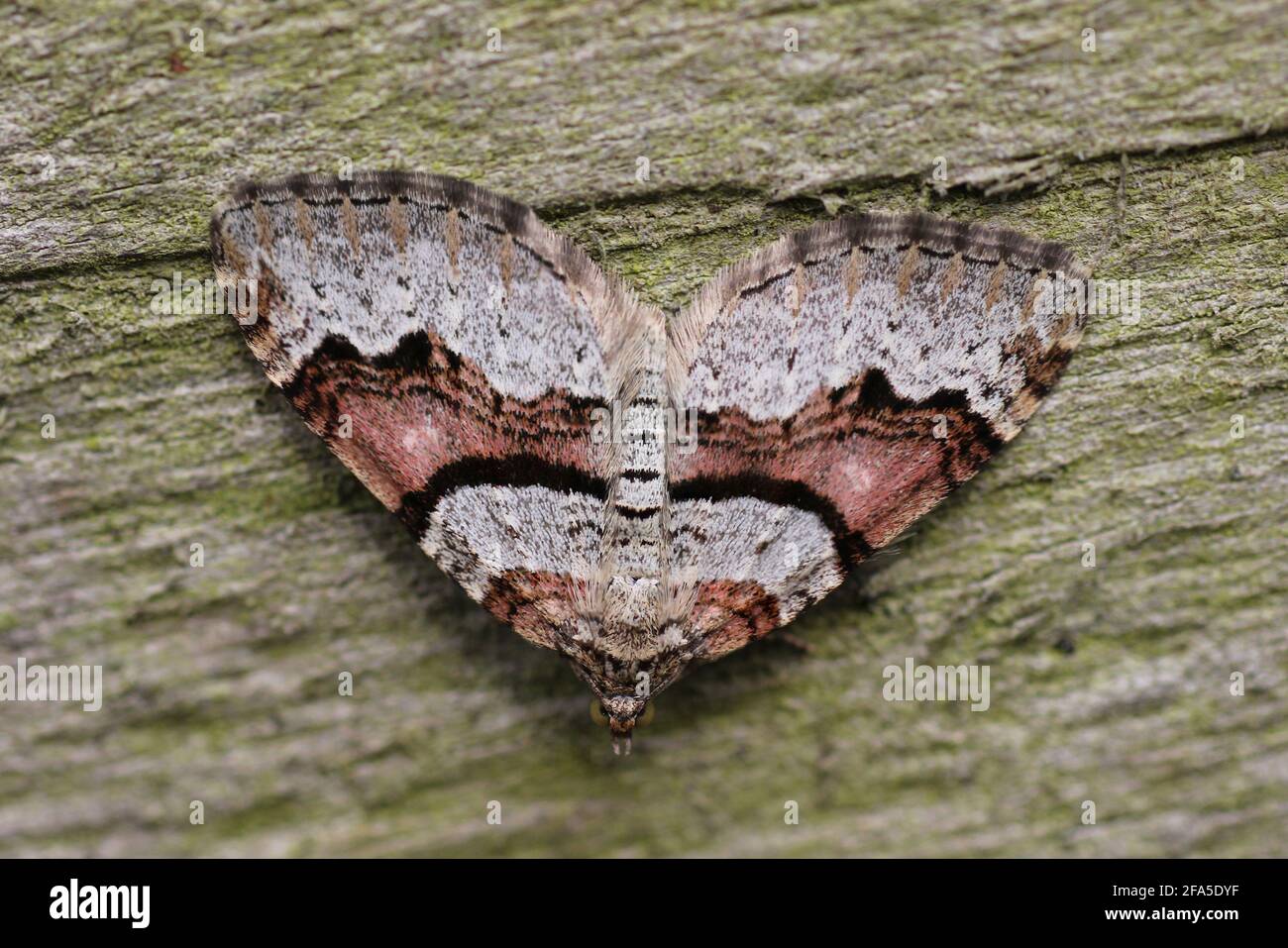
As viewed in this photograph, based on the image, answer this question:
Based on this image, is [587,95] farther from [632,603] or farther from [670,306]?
[632,603]

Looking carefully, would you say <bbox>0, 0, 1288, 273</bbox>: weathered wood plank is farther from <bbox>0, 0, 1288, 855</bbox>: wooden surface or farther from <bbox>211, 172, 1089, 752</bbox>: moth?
<bbox>211, 172, 1089, 752</bbox>: moth

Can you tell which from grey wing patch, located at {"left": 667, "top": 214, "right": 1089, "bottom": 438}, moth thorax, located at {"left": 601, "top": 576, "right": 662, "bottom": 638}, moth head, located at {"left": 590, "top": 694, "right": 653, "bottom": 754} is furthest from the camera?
moth head, located at {"left": 590, "top": 694, "right": 653, "bottom": 754}

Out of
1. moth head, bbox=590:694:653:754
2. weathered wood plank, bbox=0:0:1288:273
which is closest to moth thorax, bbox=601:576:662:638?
moth head, bbox=590:694:653:754

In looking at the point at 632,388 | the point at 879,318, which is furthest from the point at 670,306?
the point at 879,318

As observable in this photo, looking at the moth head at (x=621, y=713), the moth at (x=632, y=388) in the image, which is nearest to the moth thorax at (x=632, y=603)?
the moth at (x=632, y=388)

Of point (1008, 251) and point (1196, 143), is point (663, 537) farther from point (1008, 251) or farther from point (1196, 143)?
point (1196, 143)

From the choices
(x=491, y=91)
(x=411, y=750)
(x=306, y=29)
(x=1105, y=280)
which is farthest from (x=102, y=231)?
(x=1105, y=280)

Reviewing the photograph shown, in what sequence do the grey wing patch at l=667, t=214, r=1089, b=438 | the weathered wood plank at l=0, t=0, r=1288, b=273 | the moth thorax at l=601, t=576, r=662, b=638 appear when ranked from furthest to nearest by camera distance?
the moth thorax at l=601, t=576, r=662, b=638 < the grey wing patch at l=667, t=214, r=1089, b=438 < the weathered wood plank at l=0, t=0, r=1288, b=273
